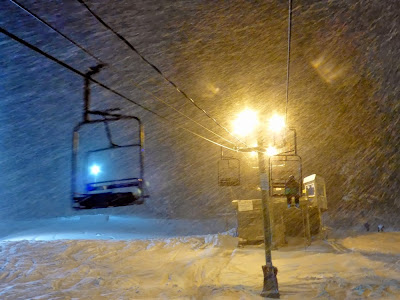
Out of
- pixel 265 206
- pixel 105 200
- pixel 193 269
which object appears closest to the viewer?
pixel 265 206

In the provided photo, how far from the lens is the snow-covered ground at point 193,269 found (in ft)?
28.1

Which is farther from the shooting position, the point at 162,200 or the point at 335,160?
the point at 162,200

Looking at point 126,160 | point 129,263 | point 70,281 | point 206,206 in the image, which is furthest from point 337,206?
point 70,281

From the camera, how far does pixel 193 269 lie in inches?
464

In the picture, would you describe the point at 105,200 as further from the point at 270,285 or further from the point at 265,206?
the point at 270,285

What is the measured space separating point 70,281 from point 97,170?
4.22 m

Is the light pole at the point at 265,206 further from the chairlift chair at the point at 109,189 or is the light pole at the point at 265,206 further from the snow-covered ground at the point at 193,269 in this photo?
the chairlift chair at the point at 109,189

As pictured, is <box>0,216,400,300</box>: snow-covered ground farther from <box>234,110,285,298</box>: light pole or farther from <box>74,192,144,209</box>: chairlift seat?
<box>74,192,144,209</box>: chairlift seat

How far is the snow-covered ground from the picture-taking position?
28.1ft

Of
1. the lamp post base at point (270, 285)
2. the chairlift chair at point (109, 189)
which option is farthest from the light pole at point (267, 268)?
the chairlift chair at point (109, 189)

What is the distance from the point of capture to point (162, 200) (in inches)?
1932

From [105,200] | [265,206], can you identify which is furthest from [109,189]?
[265,206]

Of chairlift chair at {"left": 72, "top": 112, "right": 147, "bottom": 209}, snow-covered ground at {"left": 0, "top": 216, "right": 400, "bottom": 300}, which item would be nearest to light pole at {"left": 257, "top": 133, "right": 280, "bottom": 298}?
snow-covered ground at {"left": 0, "top": 216, "right": 400, "bottom": 300}

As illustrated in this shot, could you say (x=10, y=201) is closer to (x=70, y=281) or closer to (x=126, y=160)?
(x=126, y=160)
